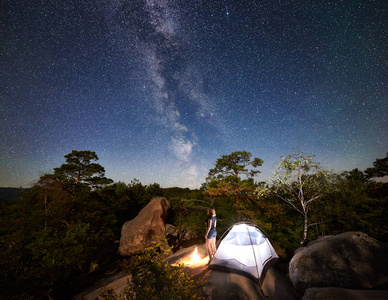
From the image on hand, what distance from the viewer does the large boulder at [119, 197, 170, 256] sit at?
48.4 ft

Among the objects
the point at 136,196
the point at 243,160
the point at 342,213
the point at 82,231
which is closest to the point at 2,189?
the point at 136,196

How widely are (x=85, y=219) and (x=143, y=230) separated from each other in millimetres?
5443

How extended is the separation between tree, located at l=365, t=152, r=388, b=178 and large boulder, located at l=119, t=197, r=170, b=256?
22.9 metres

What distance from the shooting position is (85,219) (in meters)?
13.1

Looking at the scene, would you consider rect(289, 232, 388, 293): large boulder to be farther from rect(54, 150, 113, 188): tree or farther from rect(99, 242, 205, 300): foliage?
rect(54, 150, 113, 188): tree

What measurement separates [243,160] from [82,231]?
13143mm

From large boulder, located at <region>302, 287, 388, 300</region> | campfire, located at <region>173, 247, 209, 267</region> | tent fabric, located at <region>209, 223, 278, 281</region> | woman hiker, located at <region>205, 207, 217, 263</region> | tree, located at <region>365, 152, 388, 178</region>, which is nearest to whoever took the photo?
large boulder, located at <region>302, 287, 388, 300</region>

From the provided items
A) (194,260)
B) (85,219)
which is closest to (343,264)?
(194,260)

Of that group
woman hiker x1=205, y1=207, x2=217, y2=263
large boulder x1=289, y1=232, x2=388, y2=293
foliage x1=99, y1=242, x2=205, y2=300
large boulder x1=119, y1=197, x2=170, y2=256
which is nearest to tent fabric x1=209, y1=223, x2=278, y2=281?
woman hiker x1=205, y1=207, x2=217, y2=263

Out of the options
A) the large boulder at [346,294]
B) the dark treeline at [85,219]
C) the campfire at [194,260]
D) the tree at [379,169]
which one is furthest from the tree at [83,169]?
the tree at [379,169]

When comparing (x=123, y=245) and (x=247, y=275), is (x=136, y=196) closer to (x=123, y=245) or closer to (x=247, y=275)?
(x=123, y=245)

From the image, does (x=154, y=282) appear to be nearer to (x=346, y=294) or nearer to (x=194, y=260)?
(x=346, y=294)

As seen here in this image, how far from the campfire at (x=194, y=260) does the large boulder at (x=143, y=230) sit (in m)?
5.24

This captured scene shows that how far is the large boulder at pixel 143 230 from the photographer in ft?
48.4
